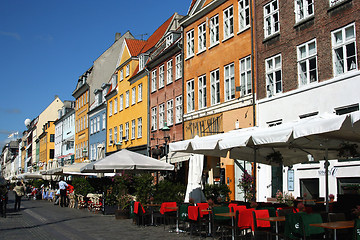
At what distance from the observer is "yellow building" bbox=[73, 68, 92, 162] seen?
58.2 metres

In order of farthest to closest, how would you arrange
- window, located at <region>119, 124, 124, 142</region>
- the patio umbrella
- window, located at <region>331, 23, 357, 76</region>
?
window, located at <region>119, 124, 124, 142</region> → the patio umbrella → window, located at <region>331, 23, 357, 76</region>

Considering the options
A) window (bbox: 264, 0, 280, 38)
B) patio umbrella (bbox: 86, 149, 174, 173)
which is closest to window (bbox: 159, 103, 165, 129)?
window (bbox: 264, 0, 280, 38)

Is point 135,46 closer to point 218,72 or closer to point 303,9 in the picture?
point 218,72

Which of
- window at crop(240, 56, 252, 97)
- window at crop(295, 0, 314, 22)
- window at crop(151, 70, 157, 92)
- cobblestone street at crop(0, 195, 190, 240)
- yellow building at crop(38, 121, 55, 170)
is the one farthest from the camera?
yellow building at crop(38, 121, 55, 170)

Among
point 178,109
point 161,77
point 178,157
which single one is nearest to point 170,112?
point 178,109

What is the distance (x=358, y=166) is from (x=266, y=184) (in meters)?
5.47

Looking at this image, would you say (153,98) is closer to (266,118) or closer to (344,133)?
(266,118)

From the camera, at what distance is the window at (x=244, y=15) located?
78.3 ft

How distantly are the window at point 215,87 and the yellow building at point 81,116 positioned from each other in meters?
33.0

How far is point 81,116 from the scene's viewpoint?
201ft

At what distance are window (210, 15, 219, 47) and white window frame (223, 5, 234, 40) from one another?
94cm

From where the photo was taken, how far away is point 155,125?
35.9m

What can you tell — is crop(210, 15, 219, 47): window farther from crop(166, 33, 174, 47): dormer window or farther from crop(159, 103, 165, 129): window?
crop(159, 103, 165, 129): window

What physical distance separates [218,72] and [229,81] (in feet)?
5.10
